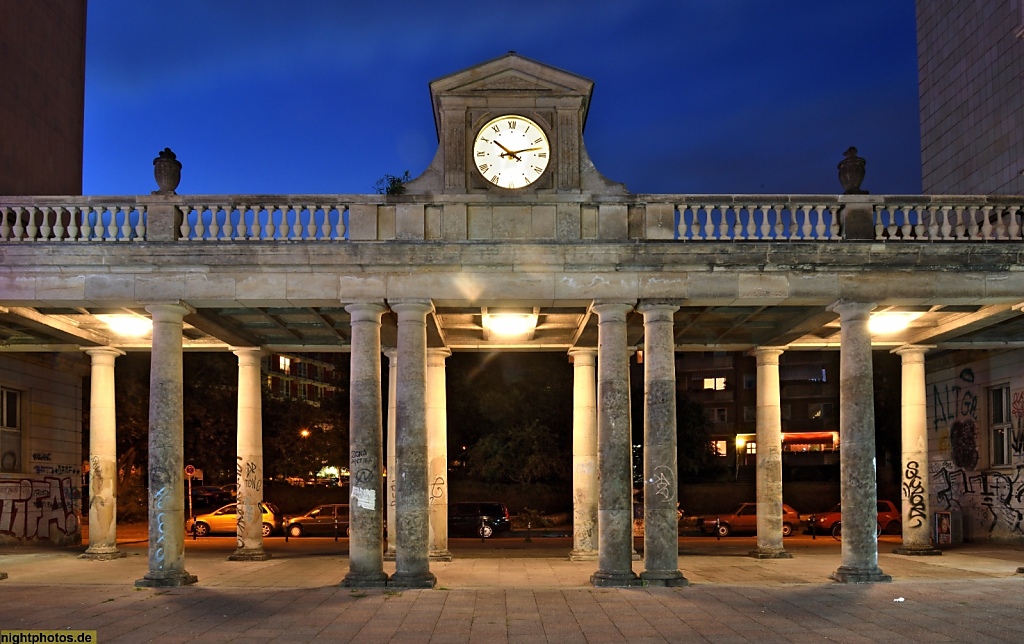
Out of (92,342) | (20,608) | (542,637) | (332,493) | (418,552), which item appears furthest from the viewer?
(332,493)

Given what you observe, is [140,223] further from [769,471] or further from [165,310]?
[769,471]

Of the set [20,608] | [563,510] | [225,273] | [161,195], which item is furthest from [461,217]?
[563,510]

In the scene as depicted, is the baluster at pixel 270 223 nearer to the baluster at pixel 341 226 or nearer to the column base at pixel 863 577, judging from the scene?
the baluster at pixel 341 226

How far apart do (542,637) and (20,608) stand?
33.8ft

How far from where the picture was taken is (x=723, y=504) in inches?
2223

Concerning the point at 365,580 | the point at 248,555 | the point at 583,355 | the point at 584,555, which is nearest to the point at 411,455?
the point at 365,580

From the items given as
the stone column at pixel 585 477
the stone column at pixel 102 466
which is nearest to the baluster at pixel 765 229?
the stone column at pixel 585 477

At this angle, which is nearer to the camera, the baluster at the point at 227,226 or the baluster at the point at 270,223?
the baluster at the point at 227,226

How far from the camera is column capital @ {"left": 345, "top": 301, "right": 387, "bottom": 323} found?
23328 millimetres

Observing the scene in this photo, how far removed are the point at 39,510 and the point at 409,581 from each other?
58.7 ft

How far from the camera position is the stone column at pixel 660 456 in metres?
23.0

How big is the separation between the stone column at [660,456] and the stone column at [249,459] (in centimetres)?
1233

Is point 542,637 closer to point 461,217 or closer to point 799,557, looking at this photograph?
point 461,217

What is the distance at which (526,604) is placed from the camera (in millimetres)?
20219
